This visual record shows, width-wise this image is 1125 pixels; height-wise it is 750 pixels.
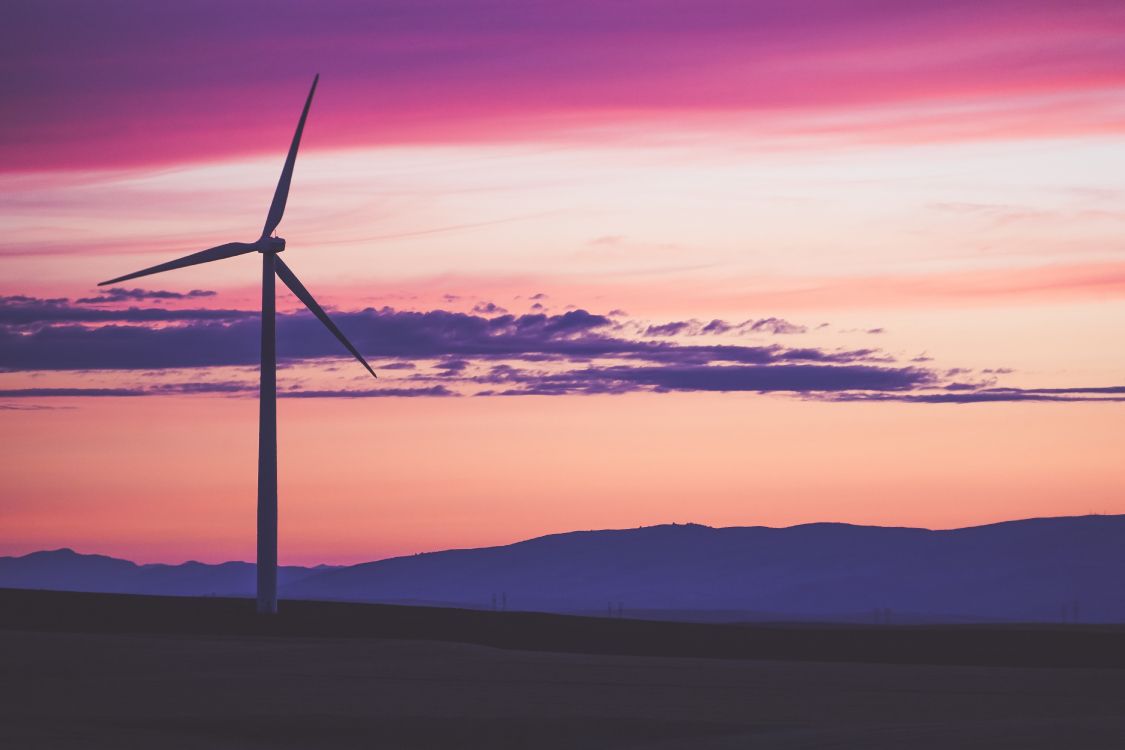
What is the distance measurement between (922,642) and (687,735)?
3622 cm

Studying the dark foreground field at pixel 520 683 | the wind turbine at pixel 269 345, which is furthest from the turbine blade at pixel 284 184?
the dark foreground field at pixel 520 683

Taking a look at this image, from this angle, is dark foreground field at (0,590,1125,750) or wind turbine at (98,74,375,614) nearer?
dark foreground field at (0,590,1125,750)

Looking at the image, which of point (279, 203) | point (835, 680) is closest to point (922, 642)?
point (835, 680)

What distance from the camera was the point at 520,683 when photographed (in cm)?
5450

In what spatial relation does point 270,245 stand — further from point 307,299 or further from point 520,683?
point 520,683

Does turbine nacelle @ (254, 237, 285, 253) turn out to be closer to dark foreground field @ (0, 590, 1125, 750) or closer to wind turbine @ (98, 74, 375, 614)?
wind turbine @ (98, 74, 375, 614)

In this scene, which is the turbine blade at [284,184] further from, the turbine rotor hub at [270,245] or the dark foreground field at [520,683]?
the dark foreground field at [520,683]

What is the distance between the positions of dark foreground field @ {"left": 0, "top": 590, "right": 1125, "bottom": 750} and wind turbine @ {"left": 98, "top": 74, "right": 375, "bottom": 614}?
107 inches

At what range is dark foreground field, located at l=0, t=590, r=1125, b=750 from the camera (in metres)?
40.7

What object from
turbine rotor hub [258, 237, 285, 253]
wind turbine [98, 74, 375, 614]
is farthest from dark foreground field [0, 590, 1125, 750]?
turbine rotor hub [258, 237, 285, 253]

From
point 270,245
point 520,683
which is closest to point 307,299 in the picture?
point 270,245

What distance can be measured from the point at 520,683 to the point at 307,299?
2991 cm

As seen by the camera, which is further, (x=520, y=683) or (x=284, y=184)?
(x=284, y=184)

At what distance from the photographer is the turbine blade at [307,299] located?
258ft
